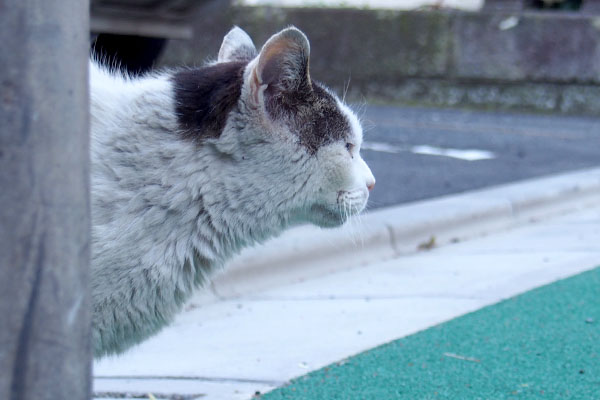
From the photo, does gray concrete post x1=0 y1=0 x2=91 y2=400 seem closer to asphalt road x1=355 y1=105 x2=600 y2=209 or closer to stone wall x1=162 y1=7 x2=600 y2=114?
asphalt road x1=355 y1=105 x2=600 y2=209

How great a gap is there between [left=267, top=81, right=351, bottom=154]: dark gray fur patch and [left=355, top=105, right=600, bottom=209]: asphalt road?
10.7ft

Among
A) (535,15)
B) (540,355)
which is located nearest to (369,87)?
(535,15)

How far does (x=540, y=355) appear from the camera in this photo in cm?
318

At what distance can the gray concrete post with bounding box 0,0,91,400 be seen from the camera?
1.37 metres

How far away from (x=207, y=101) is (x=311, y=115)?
0.32m

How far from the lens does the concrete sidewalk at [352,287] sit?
3.16 m

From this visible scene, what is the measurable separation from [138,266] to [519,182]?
5134mm

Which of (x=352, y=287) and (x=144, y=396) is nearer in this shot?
(x=144, y=396)

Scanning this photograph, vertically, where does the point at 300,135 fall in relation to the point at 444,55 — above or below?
below

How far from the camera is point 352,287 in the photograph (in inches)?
171

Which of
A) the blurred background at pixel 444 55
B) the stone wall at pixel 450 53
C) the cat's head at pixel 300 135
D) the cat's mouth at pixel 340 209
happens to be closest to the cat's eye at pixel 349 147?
the cat's head at pixel 300 135

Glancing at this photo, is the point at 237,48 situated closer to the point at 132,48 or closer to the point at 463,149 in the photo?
the point at 132,48

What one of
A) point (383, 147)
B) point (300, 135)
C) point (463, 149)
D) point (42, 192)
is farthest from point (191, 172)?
point (463, 149)

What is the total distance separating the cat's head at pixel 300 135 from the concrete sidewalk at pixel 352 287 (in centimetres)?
83
